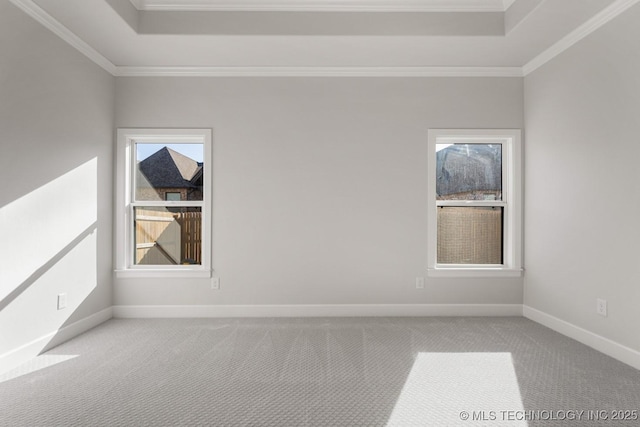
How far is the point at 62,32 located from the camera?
9.66 ft

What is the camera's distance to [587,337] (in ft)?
9.66

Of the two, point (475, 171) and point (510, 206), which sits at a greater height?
point (475, 171)

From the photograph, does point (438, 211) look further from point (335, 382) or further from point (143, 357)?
point (143, 357)

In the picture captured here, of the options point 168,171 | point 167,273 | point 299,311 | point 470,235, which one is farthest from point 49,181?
point 470,235

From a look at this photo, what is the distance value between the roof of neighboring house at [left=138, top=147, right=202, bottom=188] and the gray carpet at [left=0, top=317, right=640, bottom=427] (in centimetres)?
155

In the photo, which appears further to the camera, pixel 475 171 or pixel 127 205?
pixel 475 171

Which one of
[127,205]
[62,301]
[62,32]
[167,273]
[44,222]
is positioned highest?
[62,32]

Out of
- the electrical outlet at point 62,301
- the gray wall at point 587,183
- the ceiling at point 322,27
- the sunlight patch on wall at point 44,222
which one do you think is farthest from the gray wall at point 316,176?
the sunlight patch on wall at point 44,222

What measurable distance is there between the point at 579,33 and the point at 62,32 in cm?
445

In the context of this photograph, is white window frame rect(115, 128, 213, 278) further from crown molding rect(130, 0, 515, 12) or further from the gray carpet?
crown molding rect(130, 0, 515, 12)

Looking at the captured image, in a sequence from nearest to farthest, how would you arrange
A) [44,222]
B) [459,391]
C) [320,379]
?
[459,391], [320,379], [44,222]

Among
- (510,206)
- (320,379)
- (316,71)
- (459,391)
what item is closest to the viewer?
(459,391)

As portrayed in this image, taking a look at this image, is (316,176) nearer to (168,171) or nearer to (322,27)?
(322,27)

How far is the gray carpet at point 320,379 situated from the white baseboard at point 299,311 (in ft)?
1.18
